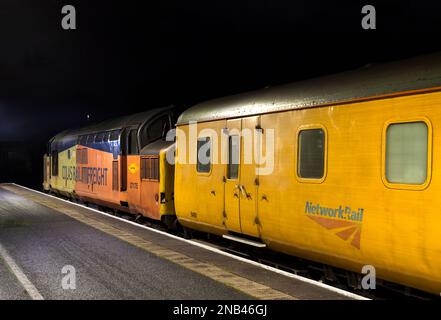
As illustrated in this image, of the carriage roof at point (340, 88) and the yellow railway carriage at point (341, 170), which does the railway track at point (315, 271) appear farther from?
the carriage roof at point (340, 88)

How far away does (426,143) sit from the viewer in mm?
5684

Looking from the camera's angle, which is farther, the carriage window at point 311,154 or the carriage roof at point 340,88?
the carriage window at point 311,154

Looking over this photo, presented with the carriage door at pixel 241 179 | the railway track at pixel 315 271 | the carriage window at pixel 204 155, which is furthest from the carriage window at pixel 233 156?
the railway track at pixel 315 271

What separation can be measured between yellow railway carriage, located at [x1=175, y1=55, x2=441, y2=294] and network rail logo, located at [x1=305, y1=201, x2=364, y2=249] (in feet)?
0.04

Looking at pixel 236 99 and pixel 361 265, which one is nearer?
pixel 361 265

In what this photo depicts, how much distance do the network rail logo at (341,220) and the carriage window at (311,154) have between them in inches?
18.3

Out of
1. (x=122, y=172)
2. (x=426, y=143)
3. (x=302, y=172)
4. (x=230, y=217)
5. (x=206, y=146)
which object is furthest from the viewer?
(x=122, y=172)

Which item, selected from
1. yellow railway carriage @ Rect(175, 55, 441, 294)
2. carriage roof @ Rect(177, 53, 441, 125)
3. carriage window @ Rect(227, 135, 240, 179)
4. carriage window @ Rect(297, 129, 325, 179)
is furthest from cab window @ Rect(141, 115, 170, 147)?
carriage window @ Rect(297, 129, 325, 179)

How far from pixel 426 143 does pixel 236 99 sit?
15.5 feet

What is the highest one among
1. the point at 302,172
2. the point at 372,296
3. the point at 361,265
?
the point at 302,172

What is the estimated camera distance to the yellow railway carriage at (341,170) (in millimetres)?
5723

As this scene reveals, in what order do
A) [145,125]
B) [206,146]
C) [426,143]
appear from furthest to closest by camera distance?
[145,125] < [206,146] < [426,143]
